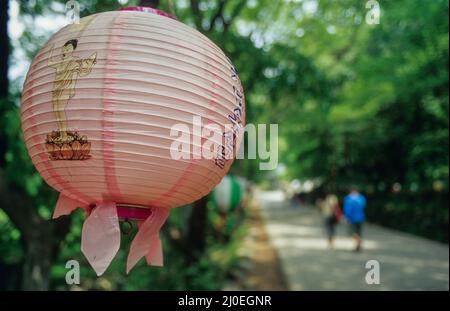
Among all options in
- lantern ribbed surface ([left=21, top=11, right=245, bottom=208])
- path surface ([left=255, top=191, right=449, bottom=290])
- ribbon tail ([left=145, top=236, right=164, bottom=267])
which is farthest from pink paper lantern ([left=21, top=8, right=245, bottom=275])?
path surface ([left=255, top=191, right=449, bottom=290])

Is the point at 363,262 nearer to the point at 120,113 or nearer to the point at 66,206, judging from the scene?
the point at 66,206

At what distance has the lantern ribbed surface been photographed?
1708 millimetres

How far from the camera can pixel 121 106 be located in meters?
1.70

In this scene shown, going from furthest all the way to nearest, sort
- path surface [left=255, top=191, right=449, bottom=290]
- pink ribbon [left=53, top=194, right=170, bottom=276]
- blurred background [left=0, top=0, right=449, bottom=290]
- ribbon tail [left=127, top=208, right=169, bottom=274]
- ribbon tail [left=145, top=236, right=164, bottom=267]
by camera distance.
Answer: path surface [left=255, top=191, right=449, bottom=290], blurred background [left=0, top=0, right=449, bottom=290], ribbon tail [left=145, top=236, right=164, bottom=267], ribbon tail [left=127, top=208, right=169, bottom=274], pink ribbon [left=53, top=194, right=170, bottom=276]

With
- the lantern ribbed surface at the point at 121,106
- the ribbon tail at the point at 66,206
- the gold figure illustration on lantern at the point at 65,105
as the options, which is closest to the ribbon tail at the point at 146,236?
the lantern ribbed surface at the point at 121,106

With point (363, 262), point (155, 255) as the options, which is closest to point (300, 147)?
point (363, 262)

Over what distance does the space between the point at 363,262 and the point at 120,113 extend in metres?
8.68

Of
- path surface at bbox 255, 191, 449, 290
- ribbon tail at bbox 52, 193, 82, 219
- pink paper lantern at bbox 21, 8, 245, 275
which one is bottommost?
path surface at bbox 255, 191, 449, 290

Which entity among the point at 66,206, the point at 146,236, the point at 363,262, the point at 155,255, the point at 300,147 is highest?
the point at 300,147

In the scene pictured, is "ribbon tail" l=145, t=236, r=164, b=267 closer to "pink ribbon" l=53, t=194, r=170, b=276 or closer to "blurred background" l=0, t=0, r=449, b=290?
"pink ribbon" l=53, t=194, r=170, b=276

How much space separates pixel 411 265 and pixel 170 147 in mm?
7893

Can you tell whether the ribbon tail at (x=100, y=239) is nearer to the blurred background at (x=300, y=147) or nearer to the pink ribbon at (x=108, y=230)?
the pink ribbon at (x=108, y=230)
